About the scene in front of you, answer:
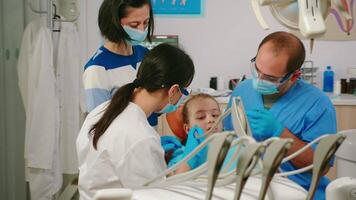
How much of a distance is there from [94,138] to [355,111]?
2.35 m

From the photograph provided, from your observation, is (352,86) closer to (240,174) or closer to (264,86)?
(264,86)

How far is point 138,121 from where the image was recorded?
3.91ft

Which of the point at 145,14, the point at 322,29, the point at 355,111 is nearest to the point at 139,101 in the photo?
the point at 145,14

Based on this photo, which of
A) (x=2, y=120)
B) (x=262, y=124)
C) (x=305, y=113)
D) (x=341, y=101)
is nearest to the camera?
(x=262, y=124)

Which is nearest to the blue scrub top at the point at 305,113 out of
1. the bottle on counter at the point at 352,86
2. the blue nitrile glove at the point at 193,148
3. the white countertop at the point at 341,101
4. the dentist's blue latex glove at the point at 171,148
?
the blue nitrile glove at the point at 193,148

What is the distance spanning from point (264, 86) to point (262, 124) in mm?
192

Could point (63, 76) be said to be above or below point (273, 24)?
below

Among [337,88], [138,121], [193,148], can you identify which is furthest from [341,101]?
[138,121]

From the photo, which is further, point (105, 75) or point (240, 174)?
point (105, 75)

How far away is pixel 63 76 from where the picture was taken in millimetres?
2861

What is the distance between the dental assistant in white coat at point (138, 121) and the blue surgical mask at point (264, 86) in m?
0.26

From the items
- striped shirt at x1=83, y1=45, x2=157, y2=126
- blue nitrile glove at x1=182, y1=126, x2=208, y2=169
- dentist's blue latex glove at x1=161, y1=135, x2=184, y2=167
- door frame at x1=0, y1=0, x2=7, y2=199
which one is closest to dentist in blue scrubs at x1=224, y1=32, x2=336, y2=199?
blue nitrile glove at x1=182, y1=126, x2=208, y2=169

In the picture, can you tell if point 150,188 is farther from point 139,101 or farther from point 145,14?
point 145,14

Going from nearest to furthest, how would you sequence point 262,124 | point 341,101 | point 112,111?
point 112,111, point 262,124, point 341,101
